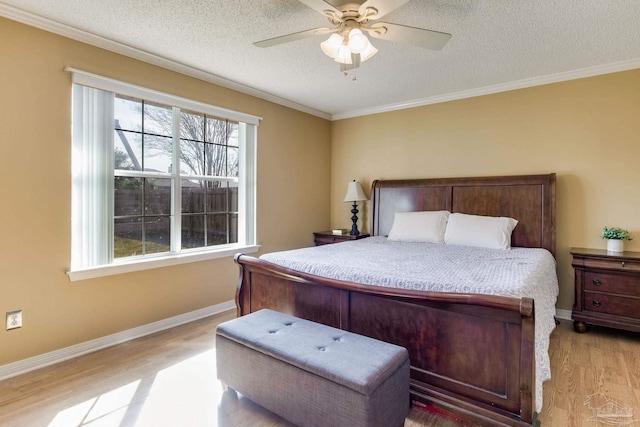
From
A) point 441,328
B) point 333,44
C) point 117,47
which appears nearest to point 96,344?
point 117,47

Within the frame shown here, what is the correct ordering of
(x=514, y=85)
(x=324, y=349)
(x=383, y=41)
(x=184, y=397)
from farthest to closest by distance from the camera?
1. (x=514, y=85)
2. (x=383, y=41)
3. (x=184, y=397)
4. (x=324, y=349)

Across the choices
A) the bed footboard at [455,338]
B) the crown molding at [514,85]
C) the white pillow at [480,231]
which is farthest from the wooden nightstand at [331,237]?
the bed footboard at [455,338]

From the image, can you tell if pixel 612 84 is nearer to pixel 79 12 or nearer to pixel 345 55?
pixel 345 55

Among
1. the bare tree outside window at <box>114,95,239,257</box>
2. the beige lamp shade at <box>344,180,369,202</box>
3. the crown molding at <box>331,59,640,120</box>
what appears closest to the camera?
the bare tree outside window at <box>114,95,239,257</box>

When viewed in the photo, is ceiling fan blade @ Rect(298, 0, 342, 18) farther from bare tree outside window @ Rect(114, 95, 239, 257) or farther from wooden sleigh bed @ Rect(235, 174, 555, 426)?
bare tree outside window @ Rect(114, 95, 239, 257)

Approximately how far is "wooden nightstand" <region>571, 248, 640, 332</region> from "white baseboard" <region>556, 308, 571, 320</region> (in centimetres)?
37

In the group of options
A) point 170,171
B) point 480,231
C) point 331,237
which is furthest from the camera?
point 331,237

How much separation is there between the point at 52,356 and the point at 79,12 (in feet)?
8.09

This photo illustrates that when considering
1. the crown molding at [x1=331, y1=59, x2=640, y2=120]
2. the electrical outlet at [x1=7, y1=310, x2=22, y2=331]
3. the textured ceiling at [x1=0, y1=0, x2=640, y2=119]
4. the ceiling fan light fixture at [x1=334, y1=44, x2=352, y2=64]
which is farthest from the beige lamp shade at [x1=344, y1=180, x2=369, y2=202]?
the electrical outlet at [x1=7, y1=310, x2=22, y2=331]

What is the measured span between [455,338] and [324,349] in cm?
71

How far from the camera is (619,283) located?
2877 millimetres

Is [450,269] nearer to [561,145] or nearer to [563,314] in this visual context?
[563,314]

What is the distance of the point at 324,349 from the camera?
68.7 inches

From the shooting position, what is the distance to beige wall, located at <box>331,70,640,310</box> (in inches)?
124
